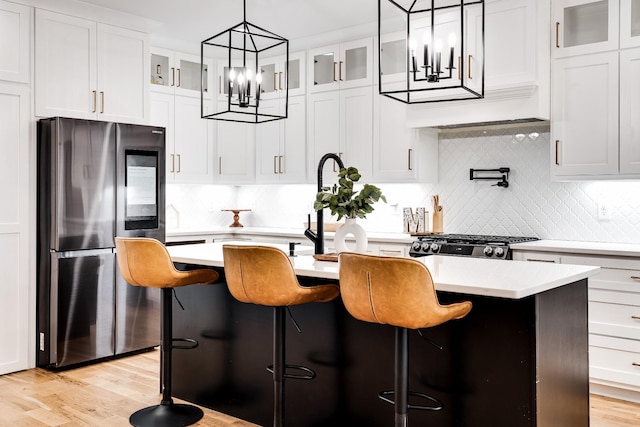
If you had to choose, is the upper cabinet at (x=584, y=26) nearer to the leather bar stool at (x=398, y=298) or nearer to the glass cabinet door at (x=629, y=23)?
the glass cabinet door at (x=629, y=23)

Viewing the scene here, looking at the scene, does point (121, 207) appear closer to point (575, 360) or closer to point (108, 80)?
point (108, 80)

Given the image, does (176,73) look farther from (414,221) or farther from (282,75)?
(414,221)

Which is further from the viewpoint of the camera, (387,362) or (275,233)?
(275,233)

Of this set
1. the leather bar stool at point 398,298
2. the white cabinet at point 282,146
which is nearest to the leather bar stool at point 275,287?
the leather bar stool at point 398,298

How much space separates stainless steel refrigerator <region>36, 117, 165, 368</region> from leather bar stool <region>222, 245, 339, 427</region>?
2029mm

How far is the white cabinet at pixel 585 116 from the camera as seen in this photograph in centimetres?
391

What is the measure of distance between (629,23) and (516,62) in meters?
0.71

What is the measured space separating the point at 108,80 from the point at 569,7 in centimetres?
344

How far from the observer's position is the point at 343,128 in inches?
213

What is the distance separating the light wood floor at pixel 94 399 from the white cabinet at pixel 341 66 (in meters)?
2.86

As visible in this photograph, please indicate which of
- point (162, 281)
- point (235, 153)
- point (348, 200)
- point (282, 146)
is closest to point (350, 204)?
point (348, 200)

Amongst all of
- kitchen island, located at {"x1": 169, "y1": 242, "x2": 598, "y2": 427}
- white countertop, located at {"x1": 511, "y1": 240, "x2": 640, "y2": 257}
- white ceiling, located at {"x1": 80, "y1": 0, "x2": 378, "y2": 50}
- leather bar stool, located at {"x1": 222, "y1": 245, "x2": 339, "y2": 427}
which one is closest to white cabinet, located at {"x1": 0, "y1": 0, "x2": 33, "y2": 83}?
white ceiling, located at {"x1": 80, "y1": 0, "x2": 378, "y2": 50}

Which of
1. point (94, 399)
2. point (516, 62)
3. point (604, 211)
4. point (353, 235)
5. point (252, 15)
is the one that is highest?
point (252, 15)

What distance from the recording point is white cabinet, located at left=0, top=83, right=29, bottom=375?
417cm
